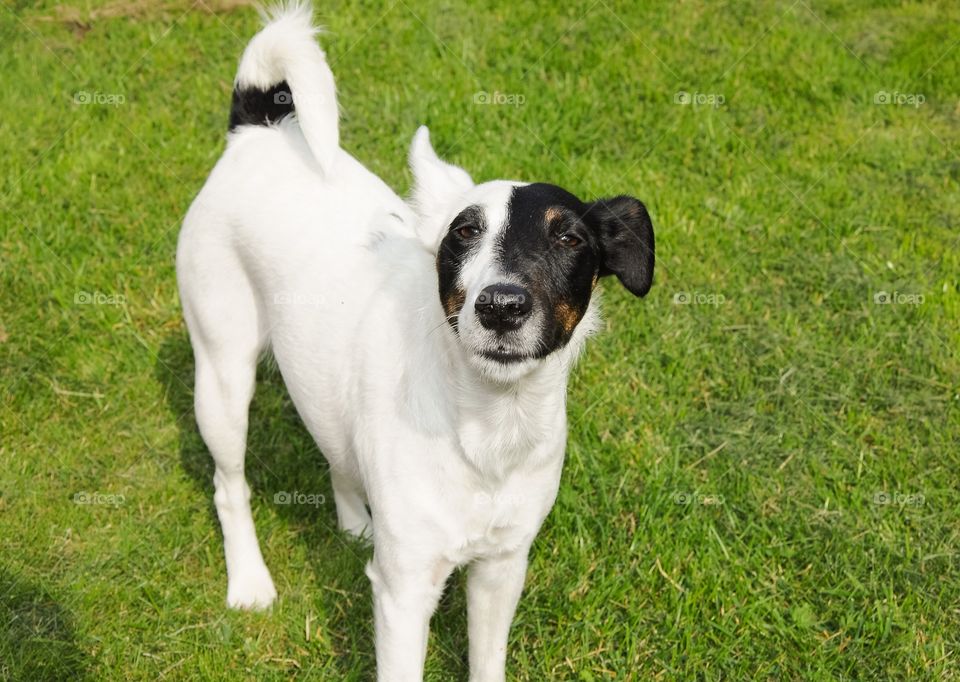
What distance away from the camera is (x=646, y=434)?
17.0 feet

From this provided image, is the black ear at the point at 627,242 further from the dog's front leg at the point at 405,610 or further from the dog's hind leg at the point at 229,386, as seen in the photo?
the dog's hind leg at the point at 229,386

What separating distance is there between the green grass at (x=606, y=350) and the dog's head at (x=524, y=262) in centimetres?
158

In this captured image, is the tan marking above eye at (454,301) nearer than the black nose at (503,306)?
No

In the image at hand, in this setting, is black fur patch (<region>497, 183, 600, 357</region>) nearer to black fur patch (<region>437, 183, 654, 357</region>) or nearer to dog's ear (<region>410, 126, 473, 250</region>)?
black fur patch (<region>437, 183, 654, 357</region>)

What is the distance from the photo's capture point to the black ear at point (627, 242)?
359 centimetres

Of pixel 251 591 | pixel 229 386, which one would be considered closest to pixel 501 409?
pixel 229 386

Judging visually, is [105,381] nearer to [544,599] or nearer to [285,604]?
[285,604]

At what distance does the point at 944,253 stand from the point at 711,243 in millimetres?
1343

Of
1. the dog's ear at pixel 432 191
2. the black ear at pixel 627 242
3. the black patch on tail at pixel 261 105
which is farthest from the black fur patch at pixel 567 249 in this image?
the black patch on tail at pixel 261 105

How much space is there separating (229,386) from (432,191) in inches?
53.9

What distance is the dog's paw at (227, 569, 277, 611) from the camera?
4625 millimetres

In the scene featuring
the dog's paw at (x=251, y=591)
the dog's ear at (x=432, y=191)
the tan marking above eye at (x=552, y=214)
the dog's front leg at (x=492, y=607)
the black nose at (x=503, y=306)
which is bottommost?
the dog's paw at (x=251, y=591)

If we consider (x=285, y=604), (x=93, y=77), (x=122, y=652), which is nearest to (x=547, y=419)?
(x=285, y=604)

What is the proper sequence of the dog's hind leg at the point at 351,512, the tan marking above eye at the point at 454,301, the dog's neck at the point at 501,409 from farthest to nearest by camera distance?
the dog's hind leg at the point at 351,512, the dog's neck at the point at 501,409, the tan marking above eye at the point at 454,301
